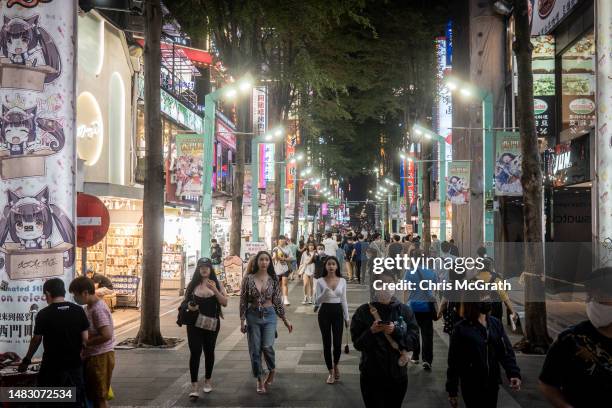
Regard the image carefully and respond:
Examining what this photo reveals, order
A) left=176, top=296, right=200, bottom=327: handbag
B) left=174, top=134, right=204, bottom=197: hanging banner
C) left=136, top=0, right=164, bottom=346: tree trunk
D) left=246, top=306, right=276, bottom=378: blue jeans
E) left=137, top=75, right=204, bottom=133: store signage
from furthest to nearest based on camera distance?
left=137, top=75, right=204, bottom=133: store signage < left=174, top=134, right=204, bottom=197: hanging banner < left=136, top=0, right=164, bottom=346: tree trunk < left=246, top=306, right=276, bottom=378: blue jeans < left=176, top=296, right=200, bottom=327: handbag

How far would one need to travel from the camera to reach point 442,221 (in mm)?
29984

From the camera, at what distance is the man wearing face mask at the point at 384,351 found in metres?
5.95

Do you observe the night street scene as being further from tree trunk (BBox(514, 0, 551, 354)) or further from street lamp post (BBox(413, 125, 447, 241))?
street lamp post (BBox(413, 125, 447, 241))

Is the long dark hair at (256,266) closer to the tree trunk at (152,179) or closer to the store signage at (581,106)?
the tree trunk at (152,179)

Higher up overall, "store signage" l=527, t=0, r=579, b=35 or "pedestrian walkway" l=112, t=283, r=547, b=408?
"store signage" l=527, t=0, r=579, b=35

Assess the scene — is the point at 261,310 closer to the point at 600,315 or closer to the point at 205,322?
the point at 205,322

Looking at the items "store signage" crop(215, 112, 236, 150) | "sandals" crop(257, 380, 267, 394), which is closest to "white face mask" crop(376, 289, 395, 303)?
"sandals" crop(257, 380, 267, 394)

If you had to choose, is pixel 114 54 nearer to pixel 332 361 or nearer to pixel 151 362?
pixel 151 362

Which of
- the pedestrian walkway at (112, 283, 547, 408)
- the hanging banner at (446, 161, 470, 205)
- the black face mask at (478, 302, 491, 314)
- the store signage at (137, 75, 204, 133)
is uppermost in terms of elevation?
the store signage at (137, 75, 204, 133)

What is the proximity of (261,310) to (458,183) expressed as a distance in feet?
55.2

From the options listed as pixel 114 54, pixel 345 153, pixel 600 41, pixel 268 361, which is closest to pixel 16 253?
pixel 268 361

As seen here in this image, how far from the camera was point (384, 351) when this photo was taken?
5.97m

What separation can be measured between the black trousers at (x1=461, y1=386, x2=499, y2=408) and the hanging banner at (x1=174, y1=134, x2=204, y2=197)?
11.7 m

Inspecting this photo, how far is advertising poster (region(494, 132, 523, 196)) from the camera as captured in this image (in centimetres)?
1759
